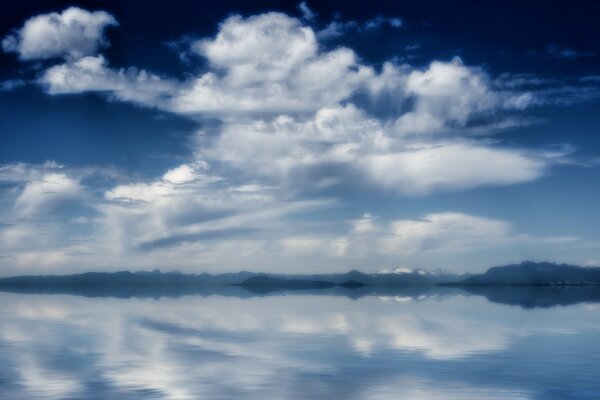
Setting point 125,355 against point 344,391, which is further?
point 125,355

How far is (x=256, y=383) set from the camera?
33.7m

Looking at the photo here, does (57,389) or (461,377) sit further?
(461,377)

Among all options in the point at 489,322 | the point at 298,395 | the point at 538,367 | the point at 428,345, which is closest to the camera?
the point at 298,395

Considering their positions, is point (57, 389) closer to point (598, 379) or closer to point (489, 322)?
point (598, 379)

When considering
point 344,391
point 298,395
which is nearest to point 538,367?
point 344,391

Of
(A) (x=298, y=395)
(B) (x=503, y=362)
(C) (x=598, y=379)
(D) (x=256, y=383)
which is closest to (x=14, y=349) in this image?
(D) (x=256, y=383)

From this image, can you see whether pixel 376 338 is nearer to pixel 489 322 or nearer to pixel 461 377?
pixel 461 377

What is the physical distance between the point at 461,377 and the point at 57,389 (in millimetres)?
22543

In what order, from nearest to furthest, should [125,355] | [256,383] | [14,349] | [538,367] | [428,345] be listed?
[256,383], [538,367], [125,355], [14,349], [428,345]

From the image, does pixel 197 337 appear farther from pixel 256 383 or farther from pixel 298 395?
pixel 298 395

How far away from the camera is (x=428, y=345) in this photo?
51906 millimetres

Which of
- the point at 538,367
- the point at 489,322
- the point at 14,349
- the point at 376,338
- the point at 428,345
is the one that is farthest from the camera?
the point at 489,322

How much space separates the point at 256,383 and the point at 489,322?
5503 centimetres

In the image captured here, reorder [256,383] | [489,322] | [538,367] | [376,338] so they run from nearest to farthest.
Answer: [256,383]
[538,367]
[376,338]
[489,322]
